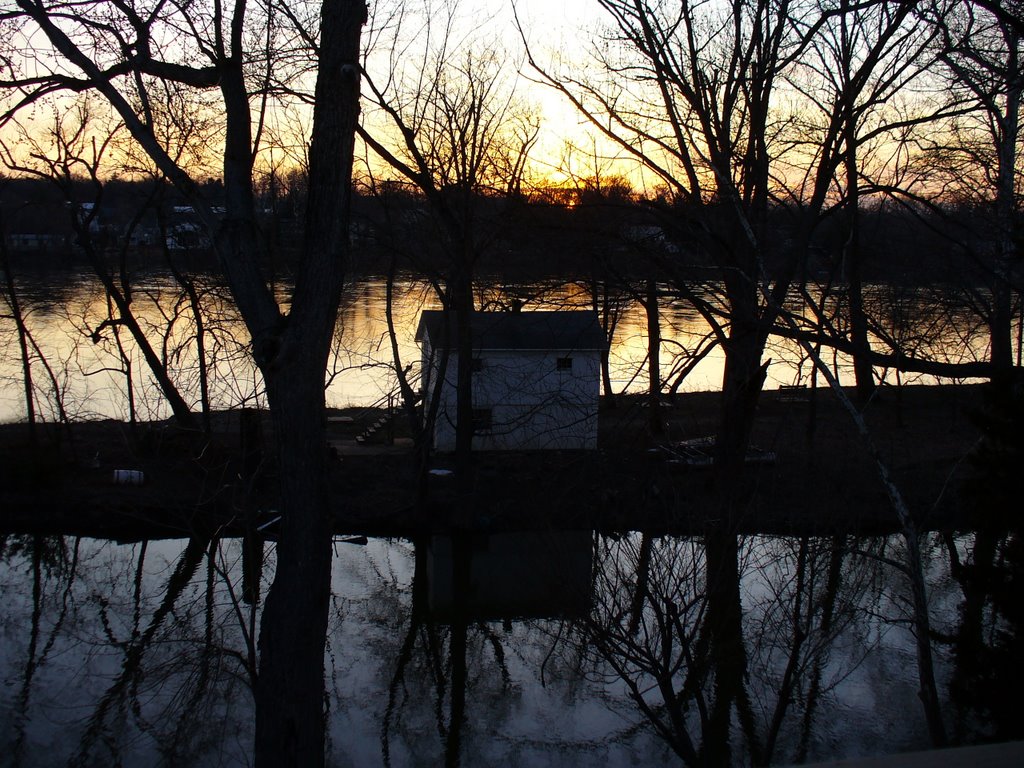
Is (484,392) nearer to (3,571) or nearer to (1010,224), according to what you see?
(3,571)

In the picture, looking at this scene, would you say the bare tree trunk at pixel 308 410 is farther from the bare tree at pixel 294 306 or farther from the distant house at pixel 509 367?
the distant house at pixel 509 367

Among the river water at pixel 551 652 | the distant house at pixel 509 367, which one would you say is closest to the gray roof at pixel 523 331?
the distant house at pixel 509 367

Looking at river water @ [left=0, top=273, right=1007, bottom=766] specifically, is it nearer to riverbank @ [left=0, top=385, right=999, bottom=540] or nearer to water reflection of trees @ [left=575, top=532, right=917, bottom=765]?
water reflection of trees @ [left=575, top=532, right=917, bottom=765]

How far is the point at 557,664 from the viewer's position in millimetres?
14430

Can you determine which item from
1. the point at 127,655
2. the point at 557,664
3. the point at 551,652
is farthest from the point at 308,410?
the point at 127,655

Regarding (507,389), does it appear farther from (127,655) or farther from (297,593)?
(297,593)

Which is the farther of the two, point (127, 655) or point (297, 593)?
point (127, 655)

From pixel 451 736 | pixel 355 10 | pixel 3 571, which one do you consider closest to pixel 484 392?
pixel 3 571

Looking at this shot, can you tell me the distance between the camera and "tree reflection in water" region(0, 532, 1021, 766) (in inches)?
372

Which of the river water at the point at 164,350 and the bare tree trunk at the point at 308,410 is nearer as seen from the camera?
the bare tree trunk at the point at 308,410

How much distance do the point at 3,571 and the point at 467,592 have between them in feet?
31.8

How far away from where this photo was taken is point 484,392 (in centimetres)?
2716

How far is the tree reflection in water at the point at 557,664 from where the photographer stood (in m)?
9.44

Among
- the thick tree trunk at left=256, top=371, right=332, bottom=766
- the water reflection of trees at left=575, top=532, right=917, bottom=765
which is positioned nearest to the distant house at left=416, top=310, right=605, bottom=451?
the water reflection of trees at left=575, top=532, right=917, bottom=765
